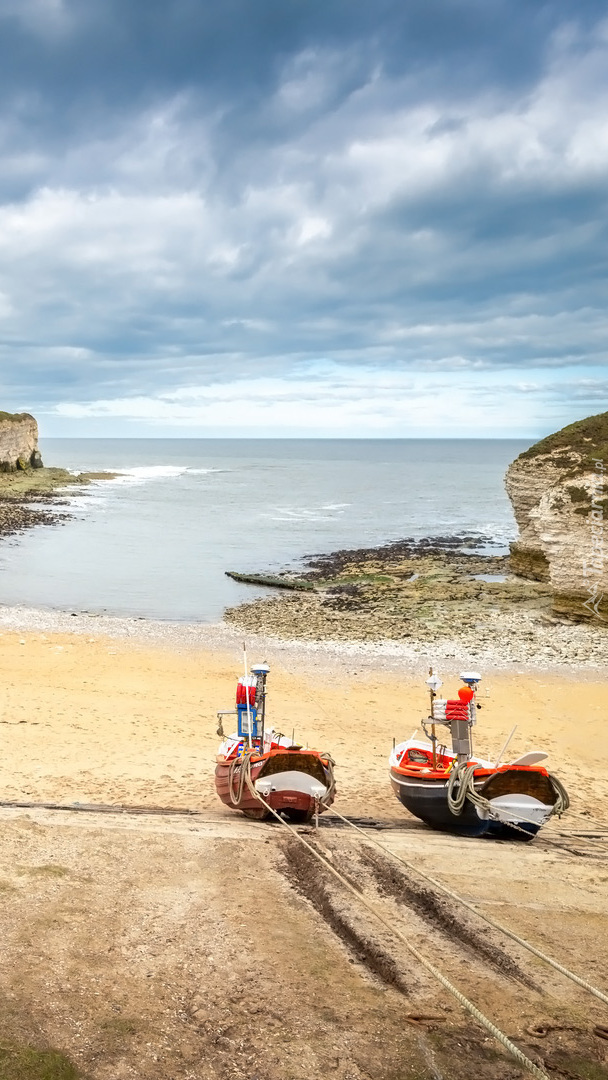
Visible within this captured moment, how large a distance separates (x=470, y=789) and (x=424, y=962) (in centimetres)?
468

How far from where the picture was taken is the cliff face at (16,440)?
269ft

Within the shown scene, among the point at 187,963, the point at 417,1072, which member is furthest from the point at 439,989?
the point at 187,963

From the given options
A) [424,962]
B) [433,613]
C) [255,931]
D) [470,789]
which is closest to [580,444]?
[433,613]

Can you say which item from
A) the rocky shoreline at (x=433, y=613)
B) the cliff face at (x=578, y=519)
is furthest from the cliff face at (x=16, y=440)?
the cliff face at (x=578, y=519)

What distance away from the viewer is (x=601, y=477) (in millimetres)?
27984

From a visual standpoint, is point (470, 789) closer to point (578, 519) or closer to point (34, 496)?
point (578, 519)

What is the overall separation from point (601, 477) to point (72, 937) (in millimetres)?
26452

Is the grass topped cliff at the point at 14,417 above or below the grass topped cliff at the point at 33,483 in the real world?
above

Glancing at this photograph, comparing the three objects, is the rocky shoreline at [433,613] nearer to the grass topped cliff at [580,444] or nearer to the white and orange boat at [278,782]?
the grass topped cliff at [580,444]

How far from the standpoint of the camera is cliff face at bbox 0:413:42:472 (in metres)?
81.9

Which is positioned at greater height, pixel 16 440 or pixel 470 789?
pixel 16 440

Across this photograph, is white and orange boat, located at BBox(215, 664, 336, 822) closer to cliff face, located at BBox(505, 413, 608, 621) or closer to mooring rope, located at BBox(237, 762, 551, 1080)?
mooring rope, located at BBox(237, 762, 551, 1080)

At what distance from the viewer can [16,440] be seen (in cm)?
8600

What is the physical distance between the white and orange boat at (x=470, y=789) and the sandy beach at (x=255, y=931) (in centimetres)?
35
